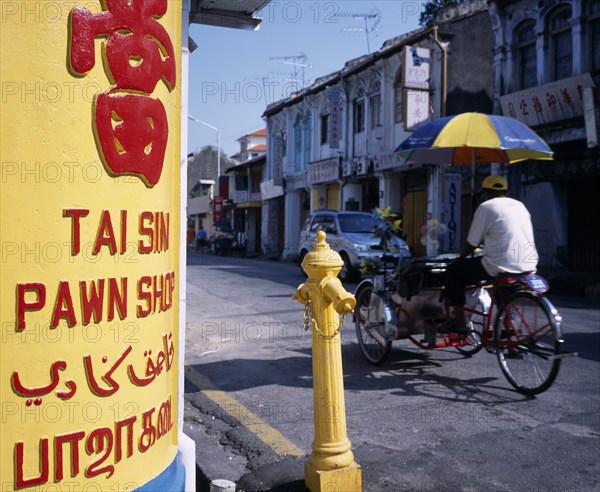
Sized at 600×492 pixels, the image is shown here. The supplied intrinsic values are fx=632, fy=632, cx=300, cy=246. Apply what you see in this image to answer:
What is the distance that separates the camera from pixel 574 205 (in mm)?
16906

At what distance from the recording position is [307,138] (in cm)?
3052

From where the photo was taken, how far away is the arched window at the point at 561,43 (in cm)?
1667

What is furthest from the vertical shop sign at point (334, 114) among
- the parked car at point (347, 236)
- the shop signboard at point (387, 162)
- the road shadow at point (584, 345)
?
the road shadow at point (584, 345)

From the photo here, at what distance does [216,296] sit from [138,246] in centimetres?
1002

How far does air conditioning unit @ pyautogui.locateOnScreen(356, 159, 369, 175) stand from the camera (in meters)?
Result: 23.9

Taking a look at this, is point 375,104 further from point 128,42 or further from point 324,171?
point 128,42

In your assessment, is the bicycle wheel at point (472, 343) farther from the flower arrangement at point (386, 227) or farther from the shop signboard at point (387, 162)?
the shop signboard at point (387, 162)

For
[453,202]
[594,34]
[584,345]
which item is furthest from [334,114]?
[584,345]

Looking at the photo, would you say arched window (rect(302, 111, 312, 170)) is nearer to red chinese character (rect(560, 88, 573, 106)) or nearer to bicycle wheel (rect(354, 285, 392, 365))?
red chinese character (rect(560, 88, 573, 106))

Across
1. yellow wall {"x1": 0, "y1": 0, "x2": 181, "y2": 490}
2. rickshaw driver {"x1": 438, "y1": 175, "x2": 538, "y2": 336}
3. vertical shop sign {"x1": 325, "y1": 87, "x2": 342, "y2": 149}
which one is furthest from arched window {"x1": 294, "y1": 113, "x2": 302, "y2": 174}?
yellow wall {"x1": 0, "y1": 0, "x2": 181, "y2": 490}

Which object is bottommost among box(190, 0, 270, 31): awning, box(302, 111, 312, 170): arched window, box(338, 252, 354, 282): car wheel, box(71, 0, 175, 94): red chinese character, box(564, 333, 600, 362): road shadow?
box(564, 333, 600, 362): road shadow

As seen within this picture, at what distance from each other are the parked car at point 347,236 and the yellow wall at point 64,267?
13028 millimetres

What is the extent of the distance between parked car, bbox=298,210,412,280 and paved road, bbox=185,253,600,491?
8173mm

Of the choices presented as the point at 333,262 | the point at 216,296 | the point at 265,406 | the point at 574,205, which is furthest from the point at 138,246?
the point at 574,205
